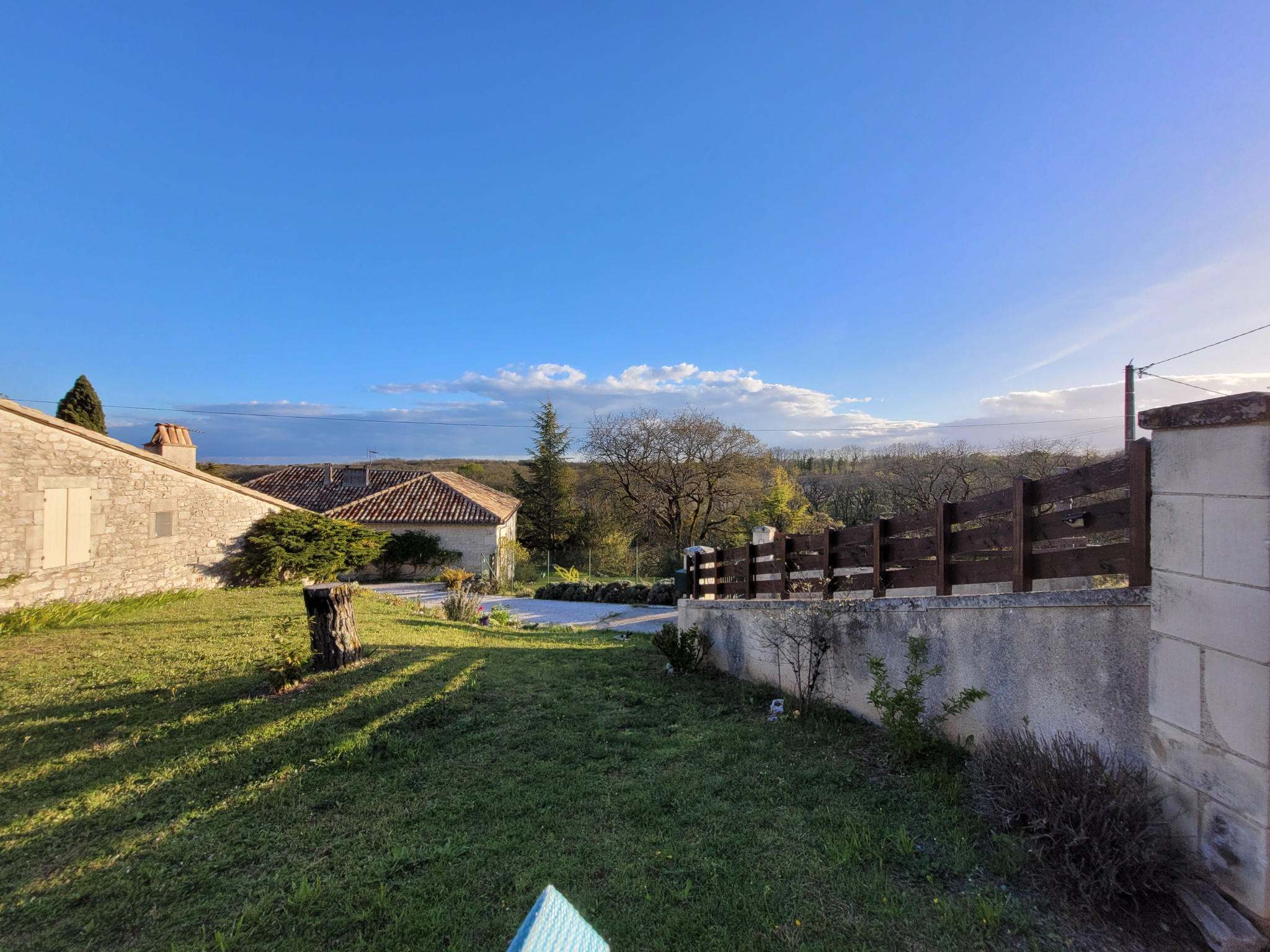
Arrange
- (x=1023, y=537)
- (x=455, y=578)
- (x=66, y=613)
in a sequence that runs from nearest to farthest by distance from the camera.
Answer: (x=1023, y=537) < (x=66, y=613) < (x=455, y=578)

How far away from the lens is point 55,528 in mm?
9820

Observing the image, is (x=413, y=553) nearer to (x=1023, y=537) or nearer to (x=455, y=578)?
(x=455, y=578)

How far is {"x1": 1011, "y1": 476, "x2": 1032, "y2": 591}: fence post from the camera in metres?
3.47

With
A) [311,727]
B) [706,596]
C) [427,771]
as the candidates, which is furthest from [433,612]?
[427,771]

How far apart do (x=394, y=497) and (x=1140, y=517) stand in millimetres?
24018

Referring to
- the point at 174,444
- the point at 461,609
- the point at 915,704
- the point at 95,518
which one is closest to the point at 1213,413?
the point at 915,704

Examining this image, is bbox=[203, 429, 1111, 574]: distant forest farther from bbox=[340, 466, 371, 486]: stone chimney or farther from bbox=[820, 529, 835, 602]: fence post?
bbox=[820, 529, 835, 602]: fence post

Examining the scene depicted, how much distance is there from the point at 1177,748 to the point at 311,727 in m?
5.57

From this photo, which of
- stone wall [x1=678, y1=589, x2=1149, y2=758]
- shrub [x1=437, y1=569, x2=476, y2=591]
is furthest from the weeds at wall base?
stone wall [x1=678, y1=589, x2=1149, y2=758]

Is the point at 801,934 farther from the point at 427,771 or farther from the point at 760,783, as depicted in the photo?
the point at 427,771

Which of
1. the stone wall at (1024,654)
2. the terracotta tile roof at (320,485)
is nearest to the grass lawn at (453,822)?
the stone wall at (1024,654)

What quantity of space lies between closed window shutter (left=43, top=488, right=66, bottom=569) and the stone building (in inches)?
0.5

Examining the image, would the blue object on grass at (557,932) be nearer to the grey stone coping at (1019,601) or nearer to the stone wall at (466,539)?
the grey stone coping at (1019,601)

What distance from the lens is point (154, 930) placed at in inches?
92.4
